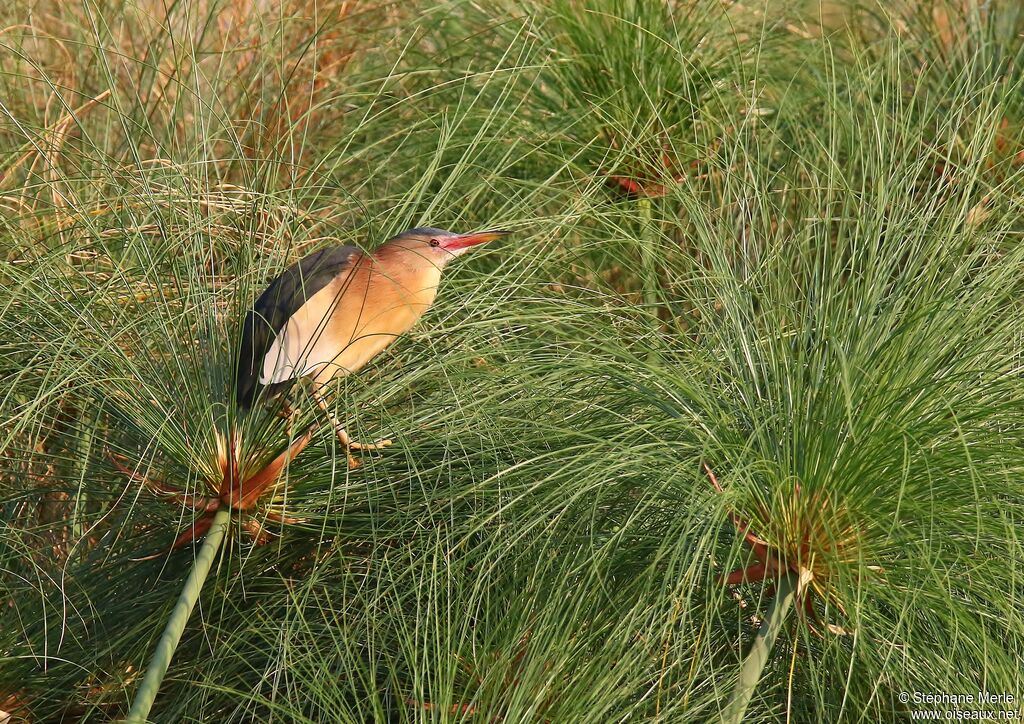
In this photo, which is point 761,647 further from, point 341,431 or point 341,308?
point 341,308

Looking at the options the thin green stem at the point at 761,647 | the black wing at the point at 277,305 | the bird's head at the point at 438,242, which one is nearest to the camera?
the thin green stem at the point at 761,647

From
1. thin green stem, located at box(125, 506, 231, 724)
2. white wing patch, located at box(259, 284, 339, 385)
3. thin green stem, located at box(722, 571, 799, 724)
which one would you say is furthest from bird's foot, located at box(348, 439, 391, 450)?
thin green stem, located at box(722, 571, 799, 724)

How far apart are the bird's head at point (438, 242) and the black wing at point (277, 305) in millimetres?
132

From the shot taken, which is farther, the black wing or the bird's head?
the bird's head

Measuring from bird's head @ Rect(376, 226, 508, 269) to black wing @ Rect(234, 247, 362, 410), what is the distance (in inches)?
5.2

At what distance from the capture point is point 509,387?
234 cm

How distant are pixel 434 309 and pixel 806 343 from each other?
3.00ft

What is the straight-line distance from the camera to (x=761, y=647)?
2.16 metres

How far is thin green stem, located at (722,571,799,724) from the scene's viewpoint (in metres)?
2.12

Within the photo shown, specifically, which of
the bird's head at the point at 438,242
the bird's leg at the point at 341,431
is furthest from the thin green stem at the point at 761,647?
the bird's head at the point at 438,242

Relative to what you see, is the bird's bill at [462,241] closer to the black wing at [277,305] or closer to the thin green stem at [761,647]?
the black wing at [277,305]

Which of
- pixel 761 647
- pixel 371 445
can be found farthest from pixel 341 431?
pixel 761 647

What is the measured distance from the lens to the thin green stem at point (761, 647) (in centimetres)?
212

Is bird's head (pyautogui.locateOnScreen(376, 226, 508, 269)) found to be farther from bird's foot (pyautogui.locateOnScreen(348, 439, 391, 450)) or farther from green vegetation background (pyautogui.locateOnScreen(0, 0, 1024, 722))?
bird's foot (pyautogui.locateOnScreen(348, 439, 391, 450))
